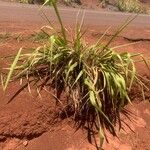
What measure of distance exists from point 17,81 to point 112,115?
41.8 inches

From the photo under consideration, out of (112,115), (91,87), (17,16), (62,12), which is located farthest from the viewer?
(62,12)

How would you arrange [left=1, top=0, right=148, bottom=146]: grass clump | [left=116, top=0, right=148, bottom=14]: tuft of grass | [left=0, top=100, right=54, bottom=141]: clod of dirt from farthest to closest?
[left=116, top=0, right=148, bottom=14]: tuft of grass
[left=1, top=0, right=148, bottom=146]: grass clump
[left=0, top=100, right=54, bottom=141]: clod of dirt

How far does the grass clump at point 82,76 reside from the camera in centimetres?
417

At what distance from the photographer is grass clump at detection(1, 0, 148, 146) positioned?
4172 millimetres

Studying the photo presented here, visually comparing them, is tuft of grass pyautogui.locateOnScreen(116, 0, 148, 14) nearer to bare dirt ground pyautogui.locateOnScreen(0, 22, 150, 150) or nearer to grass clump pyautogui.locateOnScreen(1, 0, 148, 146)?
grass clump pyautogui.locateOnScreen(1, 0, 148, 146)

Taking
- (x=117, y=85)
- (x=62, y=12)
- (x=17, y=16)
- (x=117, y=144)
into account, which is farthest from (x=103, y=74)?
(x=62, y=12)

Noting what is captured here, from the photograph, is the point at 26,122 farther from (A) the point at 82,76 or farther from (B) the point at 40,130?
(A) the point at 82,76

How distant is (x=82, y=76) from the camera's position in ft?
13.9

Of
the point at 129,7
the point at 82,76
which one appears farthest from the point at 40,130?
the point at 129,7

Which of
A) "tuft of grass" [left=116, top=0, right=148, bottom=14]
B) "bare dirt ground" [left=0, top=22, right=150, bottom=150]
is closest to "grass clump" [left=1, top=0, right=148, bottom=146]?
"bare dirt ground" [left=0, top=22, right=150, bottom=150]

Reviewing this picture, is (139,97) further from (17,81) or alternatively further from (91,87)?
(17,81)

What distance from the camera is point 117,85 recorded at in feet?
13.8

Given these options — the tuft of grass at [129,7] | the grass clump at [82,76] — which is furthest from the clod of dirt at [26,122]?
the tuft of grass at [129,7]

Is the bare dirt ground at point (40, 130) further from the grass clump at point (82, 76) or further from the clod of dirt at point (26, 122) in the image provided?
the grass clump at point (82, 76)
